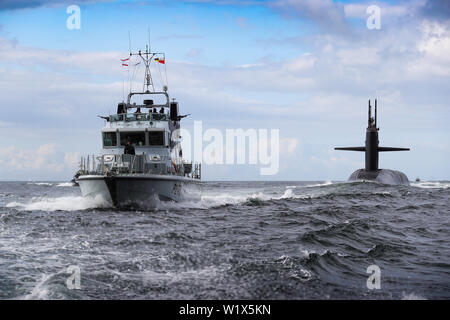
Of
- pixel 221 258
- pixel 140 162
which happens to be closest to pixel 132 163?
pixel 140 162

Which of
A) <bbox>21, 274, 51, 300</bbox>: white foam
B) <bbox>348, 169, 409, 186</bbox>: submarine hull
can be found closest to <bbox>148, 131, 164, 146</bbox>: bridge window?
<bbox>21, 274, 51, 300</bbox>: white foam

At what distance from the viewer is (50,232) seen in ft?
46.9

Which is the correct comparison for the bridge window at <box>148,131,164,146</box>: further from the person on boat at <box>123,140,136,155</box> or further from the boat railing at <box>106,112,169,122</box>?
the boat railing at <box>106,112,169,122</box>

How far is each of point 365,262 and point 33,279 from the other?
687 centimetres

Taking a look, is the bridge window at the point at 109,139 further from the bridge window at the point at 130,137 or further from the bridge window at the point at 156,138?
the bridge window at the point at 156,138

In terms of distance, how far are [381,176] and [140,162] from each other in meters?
39.8

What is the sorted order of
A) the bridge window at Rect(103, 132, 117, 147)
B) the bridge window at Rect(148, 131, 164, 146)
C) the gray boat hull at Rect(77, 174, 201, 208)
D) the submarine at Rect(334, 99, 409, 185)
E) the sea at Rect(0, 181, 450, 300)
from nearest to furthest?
the sea at Rect(0, 181, 450, 300) → the gray boat hull at Rect(77, 174, 201, 208) → the bridge window at Rect(148, 131, 164, 146) → the bridge window at Rect(103, 132, 117, 147) → the submarine at Rect(334, 99, 409, 185)

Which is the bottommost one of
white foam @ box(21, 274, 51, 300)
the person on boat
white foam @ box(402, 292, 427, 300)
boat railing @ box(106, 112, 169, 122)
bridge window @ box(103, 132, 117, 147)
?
white foam @ box(402, 292, 427, 300)

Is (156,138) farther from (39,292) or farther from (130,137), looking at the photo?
(39,292)

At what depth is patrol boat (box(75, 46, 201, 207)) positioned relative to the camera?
2012 cm

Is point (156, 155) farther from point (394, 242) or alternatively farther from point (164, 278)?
point (164, 278)

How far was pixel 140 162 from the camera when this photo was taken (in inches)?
897
